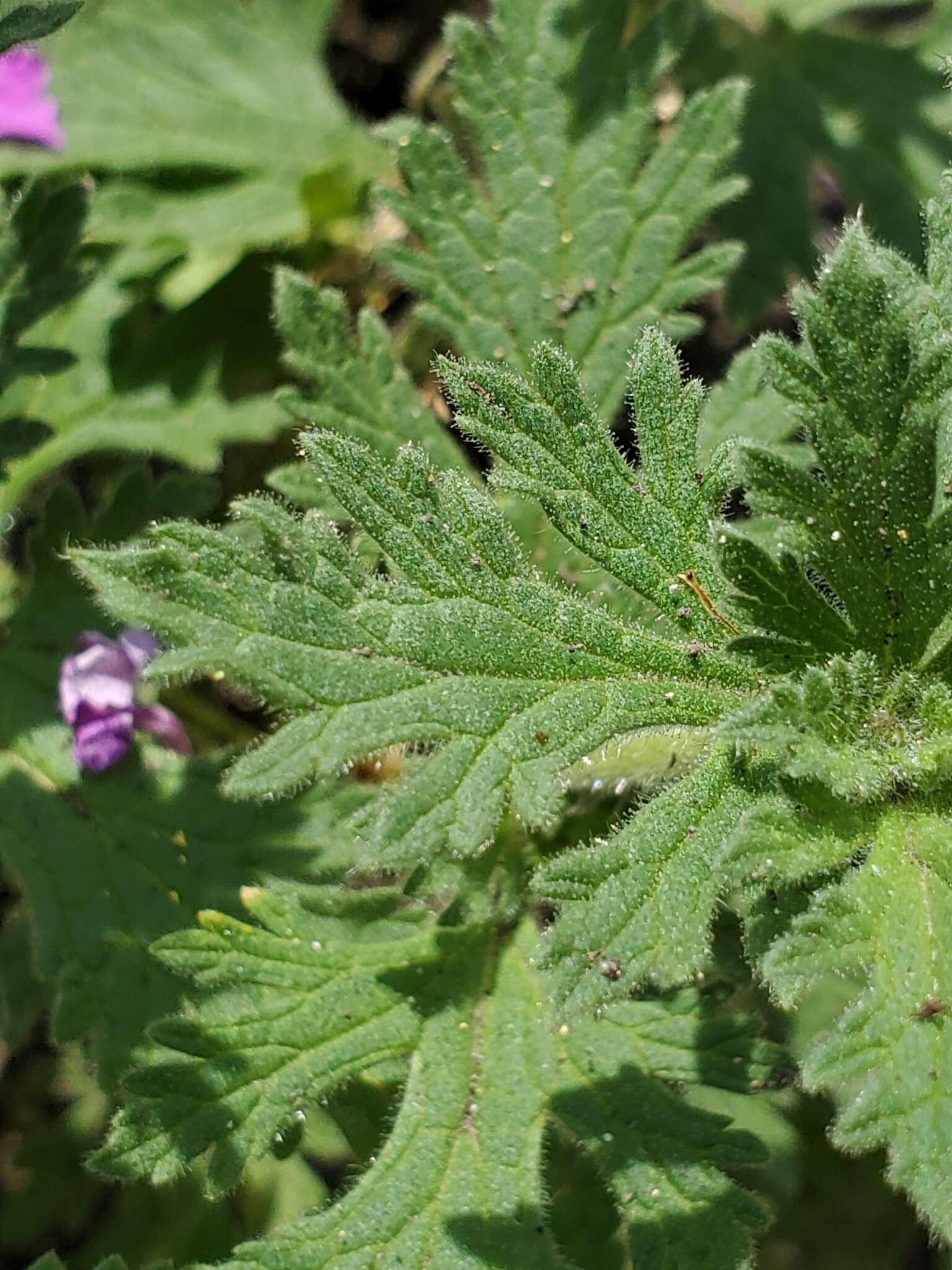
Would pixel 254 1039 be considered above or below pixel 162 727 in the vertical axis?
above

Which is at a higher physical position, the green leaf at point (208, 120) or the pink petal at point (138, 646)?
the green leaf at point (208, 120)

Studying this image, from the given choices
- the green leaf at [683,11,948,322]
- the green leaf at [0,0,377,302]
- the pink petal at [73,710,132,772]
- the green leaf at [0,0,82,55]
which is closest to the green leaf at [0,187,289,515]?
the green leaf at [0,0,377,302]

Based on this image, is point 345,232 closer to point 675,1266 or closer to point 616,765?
point 616,765

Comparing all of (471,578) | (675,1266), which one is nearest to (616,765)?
(471,578)

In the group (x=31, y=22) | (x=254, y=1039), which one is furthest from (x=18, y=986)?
(x=31, y=22)

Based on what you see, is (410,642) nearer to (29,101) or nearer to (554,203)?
(554,203)

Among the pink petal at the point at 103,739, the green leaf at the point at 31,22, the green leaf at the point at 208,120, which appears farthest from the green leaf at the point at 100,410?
the green leaf at the point at 31,22

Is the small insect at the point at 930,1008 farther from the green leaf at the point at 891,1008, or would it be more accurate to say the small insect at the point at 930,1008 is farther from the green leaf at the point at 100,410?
the green leaf at the point at 100,410
